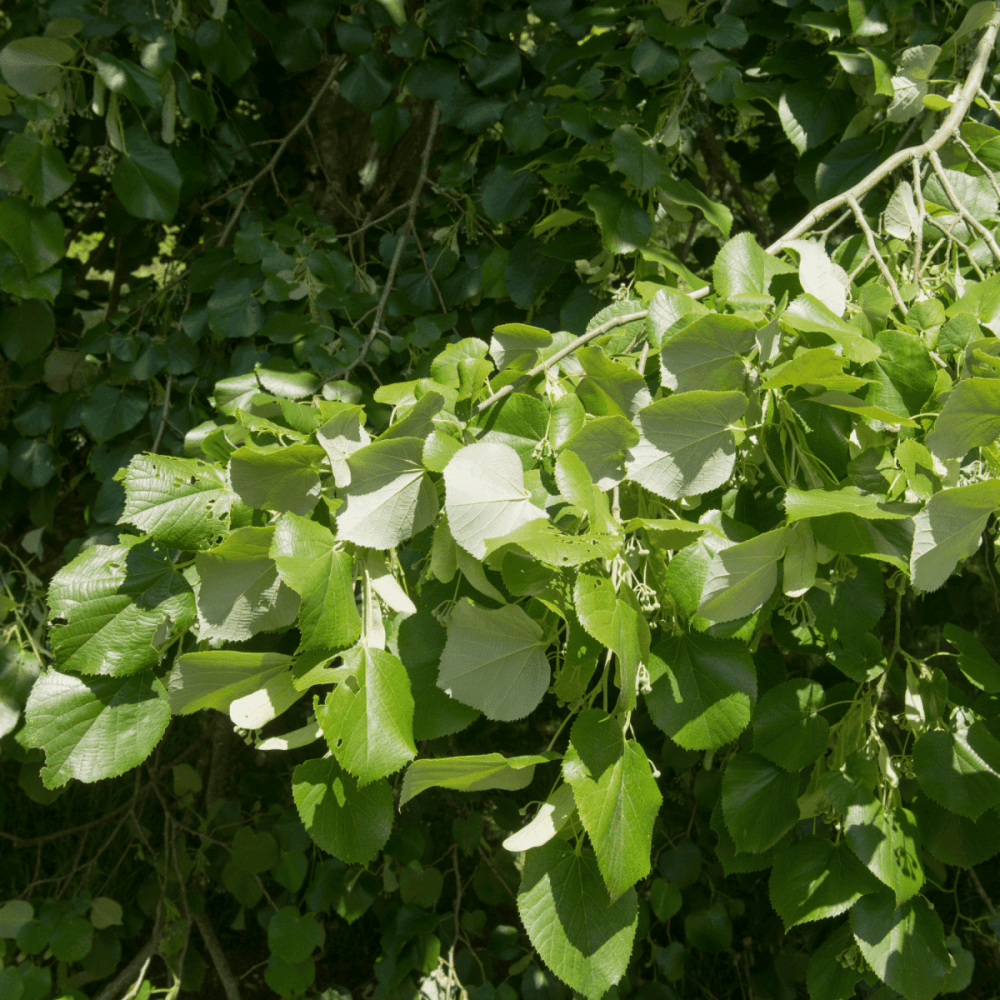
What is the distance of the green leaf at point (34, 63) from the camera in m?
1.16

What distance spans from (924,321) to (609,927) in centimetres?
55

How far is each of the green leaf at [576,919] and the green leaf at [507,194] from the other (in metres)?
1.05

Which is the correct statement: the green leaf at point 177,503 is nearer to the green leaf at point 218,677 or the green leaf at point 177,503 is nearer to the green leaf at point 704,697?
the green leaf at point 218,677

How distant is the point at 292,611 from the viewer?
640mm

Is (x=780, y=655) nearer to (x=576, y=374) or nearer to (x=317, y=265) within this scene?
(x=576, y=374)

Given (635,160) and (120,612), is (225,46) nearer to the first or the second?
(635,160)

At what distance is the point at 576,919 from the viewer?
0.58 m

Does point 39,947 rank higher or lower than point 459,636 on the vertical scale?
lower

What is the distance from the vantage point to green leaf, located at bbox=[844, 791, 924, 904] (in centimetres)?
80

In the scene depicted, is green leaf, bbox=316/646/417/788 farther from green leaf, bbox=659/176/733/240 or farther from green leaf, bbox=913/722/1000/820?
green leaf, bbox=659/176/733/240

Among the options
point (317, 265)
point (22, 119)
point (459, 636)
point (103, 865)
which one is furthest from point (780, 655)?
point (103, 865)

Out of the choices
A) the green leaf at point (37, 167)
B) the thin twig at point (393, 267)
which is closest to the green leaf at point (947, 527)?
the thin twig at point (393, 267)

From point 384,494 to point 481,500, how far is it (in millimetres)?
93

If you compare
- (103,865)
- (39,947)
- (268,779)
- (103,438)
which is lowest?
(103,865)
